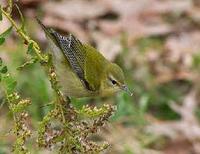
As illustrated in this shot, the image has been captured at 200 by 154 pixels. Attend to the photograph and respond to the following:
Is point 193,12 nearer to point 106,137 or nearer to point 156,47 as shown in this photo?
point 156,47

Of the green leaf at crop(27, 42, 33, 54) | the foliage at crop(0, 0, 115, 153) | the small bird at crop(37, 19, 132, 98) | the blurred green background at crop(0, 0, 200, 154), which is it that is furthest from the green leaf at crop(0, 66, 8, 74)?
the blurred green background at crop(0, 0, 200, 154)

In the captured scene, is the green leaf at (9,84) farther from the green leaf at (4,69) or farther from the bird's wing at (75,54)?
the bird's wing at (75,54)

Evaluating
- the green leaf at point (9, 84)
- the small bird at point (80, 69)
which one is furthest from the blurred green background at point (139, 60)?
the green leaf at point (9, 84)

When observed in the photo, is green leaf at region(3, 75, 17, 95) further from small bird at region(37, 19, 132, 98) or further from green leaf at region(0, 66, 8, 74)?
small bird at region(37, 19, 132, 98)

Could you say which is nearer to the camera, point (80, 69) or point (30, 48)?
point (30, 48)

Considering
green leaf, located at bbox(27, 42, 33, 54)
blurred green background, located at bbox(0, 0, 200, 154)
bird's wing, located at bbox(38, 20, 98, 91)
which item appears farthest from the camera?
blurred green background, located at bbox(0, 0, 200, 154)

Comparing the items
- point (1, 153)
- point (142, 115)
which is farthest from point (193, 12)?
point (1, 153)

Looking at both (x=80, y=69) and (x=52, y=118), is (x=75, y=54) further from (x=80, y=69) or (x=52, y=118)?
(x=52, y=118)

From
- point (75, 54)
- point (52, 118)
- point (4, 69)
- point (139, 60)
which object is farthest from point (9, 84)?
point (139, 60)
